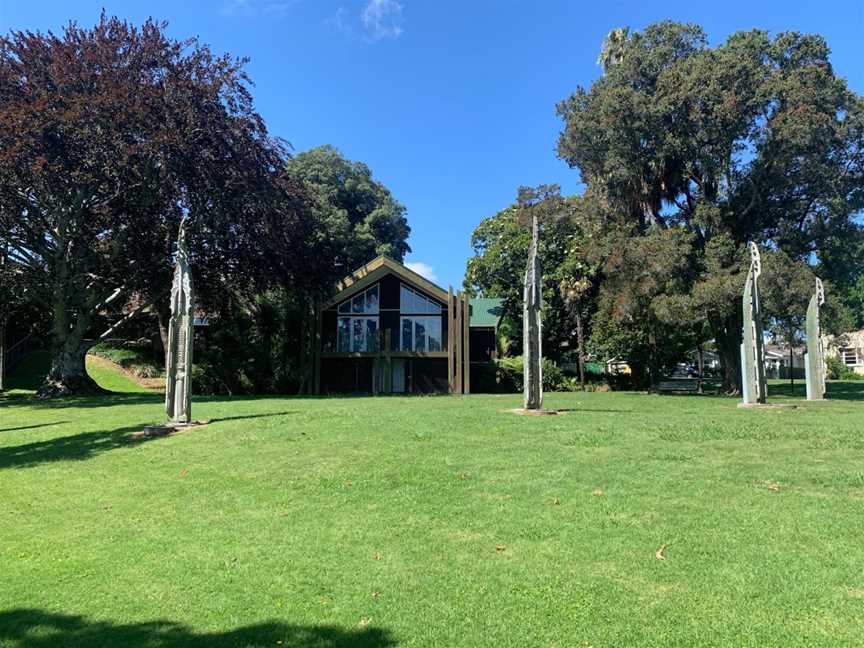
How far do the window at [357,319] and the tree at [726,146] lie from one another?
1334 cm

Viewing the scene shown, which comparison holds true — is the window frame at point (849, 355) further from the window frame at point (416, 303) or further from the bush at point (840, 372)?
the window frame at point (416, 303)

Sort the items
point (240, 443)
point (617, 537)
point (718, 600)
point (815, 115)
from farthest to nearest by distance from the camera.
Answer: point (815, 115)
point (240, 443)
point (617, 537)
point (718, 600)

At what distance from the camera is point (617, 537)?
Result: 5.31 meters

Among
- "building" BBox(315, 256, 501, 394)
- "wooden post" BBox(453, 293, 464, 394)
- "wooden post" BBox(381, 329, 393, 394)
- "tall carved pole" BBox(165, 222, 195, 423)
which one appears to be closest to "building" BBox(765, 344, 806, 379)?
"wooden post" BBox(453, 293, 464, 394)

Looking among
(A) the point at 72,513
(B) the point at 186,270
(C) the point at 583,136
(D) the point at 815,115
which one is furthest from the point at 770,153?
(A) the point at 72,513

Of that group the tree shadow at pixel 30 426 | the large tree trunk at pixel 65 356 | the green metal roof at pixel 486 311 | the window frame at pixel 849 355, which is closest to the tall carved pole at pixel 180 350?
the tree shadow at pixel 30 426

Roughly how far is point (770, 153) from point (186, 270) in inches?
918

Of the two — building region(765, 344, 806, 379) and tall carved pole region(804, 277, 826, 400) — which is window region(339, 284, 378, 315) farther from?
building region(765, 344, 806, 379)

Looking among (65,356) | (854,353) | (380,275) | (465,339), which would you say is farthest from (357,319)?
(854,353)

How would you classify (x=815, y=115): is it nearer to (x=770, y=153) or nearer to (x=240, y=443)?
(x=770, y=153)

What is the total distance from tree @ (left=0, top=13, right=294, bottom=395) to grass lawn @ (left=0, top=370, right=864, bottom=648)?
15685mm

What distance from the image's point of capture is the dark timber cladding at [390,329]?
113 feet

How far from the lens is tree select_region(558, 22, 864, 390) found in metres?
24.2

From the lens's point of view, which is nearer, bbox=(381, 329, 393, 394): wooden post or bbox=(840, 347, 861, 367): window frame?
bbox=(381, 329, 393, 394): wooden post
